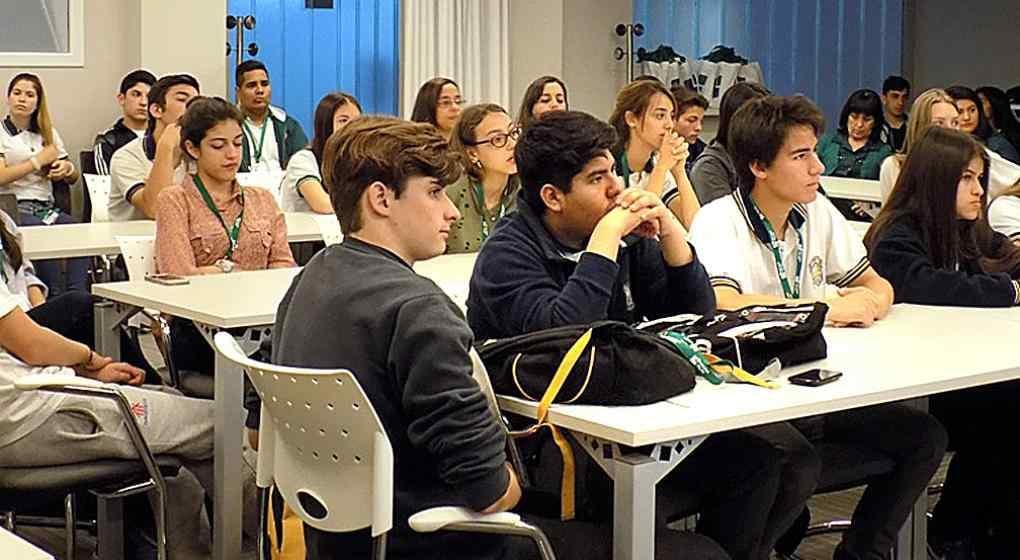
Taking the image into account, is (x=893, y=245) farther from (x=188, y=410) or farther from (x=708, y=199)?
(x=188, y=410)

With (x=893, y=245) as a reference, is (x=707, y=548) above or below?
below

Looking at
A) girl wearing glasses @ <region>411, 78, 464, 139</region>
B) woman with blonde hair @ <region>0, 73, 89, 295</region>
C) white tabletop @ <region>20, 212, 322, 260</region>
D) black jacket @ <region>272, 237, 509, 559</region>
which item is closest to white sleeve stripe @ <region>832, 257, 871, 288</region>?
black jacket @ <region>272, 237, 509, 559</region>

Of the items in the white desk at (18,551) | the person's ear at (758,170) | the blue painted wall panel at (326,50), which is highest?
the blue painted wall panel at (326,50)

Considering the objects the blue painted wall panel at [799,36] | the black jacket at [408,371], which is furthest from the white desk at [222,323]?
the blue painted wall panel at [799,36]

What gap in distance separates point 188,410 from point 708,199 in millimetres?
2502

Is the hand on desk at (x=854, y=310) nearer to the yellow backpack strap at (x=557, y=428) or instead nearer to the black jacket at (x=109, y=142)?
the yellow backpack strap at (x=557, y=428)

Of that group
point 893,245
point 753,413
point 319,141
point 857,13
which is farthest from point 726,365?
point 857,13

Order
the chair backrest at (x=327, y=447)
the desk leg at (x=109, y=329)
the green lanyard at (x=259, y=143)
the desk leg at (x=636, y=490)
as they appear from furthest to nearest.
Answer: the green lanyard at (x=259, y=143), the desk leg at (x=109, y=329), the desk leg at (x=636, y=490), the chair backrest at (x=327, y=447)

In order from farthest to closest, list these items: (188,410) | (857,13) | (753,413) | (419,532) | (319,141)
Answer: (857,13) < (319,141) < (188,410) < (753,413) < (419,532)

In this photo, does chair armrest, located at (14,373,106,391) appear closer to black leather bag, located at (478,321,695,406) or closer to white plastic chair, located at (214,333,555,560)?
white plastic chair, located at (214,333,555,560)

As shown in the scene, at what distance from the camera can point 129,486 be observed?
10.8 feet

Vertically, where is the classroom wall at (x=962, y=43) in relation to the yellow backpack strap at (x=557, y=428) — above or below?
above

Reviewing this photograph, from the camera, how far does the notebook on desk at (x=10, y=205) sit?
6.95 metres

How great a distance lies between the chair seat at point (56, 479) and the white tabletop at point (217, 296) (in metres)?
0.51
